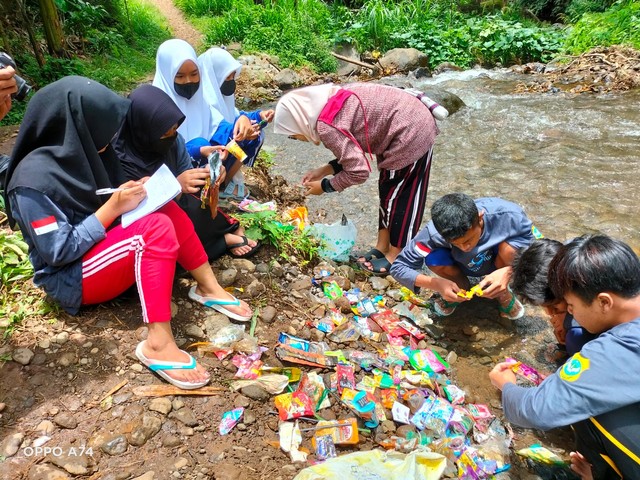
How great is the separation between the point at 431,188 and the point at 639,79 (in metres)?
5.33

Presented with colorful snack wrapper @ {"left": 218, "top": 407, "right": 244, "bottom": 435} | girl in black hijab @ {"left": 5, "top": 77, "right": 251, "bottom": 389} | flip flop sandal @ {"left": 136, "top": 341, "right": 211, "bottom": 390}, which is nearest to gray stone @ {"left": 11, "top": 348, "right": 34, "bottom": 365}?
girl in black hijab @ {"left": 5, "top": 77, "right": 251, "bottom": 389}

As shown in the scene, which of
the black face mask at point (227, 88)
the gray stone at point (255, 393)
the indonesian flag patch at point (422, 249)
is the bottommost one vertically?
the gray stone at point (255, 393)

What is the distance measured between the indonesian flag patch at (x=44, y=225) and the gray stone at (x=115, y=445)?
90cm

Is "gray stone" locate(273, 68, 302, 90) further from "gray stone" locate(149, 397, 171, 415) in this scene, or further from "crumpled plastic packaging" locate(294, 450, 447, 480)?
"crumpled plastic packaging" locate(294, 450, 447, 480)

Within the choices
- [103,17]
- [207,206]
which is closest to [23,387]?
[207,206]

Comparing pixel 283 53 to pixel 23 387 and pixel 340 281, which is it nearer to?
pixel 340 281

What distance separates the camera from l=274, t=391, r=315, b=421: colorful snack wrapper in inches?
78.7

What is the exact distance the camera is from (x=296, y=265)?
125 inches

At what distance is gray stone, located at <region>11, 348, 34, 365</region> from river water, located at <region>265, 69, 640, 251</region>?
2580mm

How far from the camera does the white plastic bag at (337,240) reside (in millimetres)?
3346

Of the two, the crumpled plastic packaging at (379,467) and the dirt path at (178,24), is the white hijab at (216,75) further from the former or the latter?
the dirt path at (178,24)

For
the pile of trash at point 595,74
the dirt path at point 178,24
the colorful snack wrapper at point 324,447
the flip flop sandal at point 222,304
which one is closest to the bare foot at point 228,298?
the flip flop sandal at point 222,304

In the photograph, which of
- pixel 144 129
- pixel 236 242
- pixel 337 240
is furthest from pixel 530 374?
pixel 144 129

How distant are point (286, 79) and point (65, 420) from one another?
7769 millimetres
